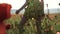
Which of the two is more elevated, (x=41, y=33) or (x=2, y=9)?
(x=2, y=9)

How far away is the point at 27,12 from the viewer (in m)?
0.68

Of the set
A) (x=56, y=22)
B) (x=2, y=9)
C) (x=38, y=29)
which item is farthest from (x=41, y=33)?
(x=2, y=9)

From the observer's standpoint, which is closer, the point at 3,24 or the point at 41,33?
the point at 3,24

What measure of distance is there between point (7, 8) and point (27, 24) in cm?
26

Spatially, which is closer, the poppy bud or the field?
the poppy bud

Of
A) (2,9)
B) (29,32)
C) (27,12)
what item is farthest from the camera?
(29,32)

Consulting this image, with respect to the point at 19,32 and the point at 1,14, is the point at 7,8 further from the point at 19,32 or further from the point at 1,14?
the point at 19,32

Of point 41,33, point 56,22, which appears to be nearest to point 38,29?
point 41,33

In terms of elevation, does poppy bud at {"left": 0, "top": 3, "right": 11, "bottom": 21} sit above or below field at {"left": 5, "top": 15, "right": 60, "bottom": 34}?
above

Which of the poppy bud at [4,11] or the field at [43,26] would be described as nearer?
the poppy bud at [4,11]

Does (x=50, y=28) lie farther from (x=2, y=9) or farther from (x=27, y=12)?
(x=2, y=9)

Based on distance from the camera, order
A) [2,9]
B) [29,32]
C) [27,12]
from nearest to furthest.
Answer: [2,9], [27,12], [29,32]

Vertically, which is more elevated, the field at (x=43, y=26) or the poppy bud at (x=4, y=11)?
the poppy bud at (x=4, y=11)

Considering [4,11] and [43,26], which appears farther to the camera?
[43,26]
